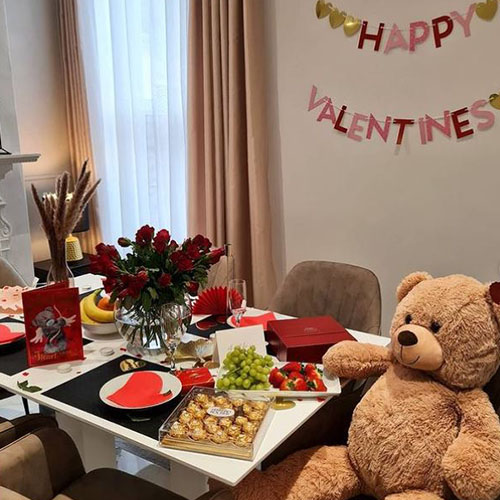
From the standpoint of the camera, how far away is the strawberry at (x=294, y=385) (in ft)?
4.78

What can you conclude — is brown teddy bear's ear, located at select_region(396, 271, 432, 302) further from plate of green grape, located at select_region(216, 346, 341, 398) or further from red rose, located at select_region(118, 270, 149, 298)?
red rose, located at select_region(118, 270, 149, 298)

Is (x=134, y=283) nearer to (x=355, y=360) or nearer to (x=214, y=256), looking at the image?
(x=214, y=256)

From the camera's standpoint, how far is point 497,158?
2426mm

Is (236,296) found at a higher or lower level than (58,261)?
lower

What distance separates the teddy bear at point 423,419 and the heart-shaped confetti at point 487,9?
1.39 meters

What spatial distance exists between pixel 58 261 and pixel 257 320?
2.44ft

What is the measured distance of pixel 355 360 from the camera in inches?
60.5

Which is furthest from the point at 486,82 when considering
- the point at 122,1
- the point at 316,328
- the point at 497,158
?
the point at 122,1

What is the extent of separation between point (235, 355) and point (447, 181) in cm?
154

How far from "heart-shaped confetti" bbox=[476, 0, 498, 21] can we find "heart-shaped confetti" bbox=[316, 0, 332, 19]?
709mm

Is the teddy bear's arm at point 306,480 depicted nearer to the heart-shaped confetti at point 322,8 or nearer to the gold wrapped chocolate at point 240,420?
the gold wrapped chocolate at point 240,420

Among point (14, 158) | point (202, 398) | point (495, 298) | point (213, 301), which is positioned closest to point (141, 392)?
point (202, 398)

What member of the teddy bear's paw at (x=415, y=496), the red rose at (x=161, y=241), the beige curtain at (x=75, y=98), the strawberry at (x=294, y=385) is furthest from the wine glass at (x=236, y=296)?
the beige curtain at (x=75, y=98)

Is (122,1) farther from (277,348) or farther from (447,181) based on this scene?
(277,348)
